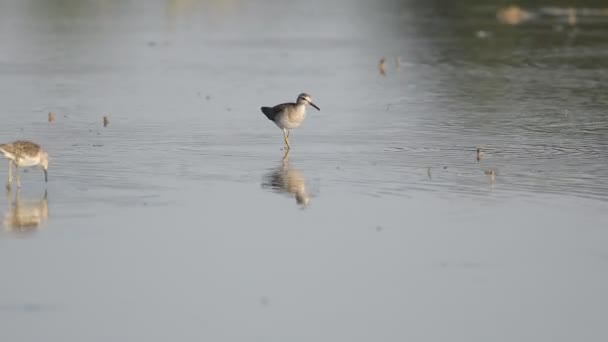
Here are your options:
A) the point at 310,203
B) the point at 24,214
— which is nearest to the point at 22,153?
the point at 24,214

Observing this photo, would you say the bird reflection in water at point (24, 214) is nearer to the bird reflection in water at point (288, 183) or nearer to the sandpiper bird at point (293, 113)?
the bird reflection in water at point (288, 183)

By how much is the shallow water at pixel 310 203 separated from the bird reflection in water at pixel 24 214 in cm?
4

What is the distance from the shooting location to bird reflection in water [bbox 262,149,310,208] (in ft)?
51.1

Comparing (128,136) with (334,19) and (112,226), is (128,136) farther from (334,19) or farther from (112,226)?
(334,19)

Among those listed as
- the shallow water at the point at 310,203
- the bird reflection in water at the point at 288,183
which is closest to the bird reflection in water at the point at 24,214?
the shallow water at the point at 310,203

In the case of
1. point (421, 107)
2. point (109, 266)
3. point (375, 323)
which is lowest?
point (375, 323)

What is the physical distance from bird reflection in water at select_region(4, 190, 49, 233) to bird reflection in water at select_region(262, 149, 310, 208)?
2.75m

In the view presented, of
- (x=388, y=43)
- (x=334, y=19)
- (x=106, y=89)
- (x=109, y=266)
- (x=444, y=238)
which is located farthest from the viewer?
(x=334, y=19)

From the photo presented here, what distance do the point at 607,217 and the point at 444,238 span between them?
2.08 metres

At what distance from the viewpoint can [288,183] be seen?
16.4 m

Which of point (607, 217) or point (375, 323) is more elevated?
point (607, 217)

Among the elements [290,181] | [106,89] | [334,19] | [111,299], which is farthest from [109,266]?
[334,19]

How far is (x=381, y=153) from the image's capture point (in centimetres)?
1866

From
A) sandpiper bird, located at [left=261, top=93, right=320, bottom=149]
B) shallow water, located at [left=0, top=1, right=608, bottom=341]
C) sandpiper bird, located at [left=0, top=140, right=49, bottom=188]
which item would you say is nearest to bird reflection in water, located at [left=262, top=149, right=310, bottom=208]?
shallow water, located at [left=0, top=1, right=608, bottom=341]
